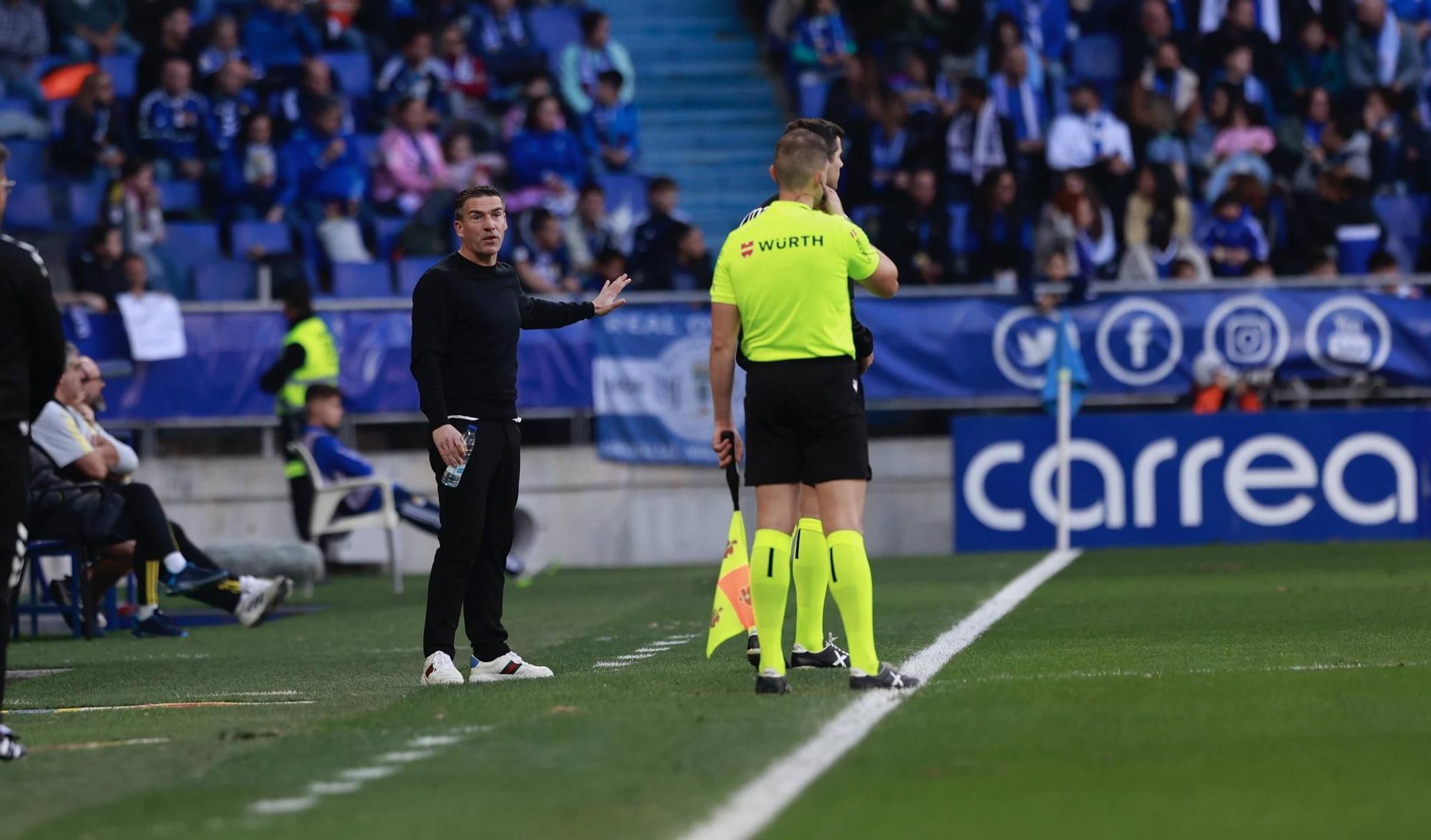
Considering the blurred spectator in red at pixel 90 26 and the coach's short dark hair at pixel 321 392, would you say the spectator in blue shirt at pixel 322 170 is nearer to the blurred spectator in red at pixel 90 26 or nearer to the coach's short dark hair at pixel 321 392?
the blurred spectator in red at pixel 90 26

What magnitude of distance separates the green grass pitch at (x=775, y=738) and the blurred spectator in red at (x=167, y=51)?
392 inches

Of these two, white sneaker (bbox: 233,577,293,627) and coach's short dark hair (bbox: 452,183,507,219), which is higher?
coach's short dark hair (bbox: 452,183,507,219)

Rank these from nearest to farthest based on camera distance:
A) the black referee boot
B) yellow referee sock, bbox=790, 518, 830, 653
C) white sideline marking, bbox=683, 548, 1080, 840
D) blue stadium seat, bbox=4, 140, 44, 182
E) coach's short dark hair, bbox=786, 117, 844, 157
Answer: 1. white sideline marking, bbox=683, 548, 1080, 840
2. the black referee boot
3. yellow referee sock, bbox=790, 518, 830, 653
4. coach's short dark hair, bbox=786, 117, 844, 157
5. blue stadium seat, bbox=4, 140, 44, 182

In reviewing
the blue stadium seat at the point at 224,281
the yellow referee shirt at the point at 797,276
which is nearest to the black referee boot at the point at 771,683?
the yellow referee shirt at the point at 797,276

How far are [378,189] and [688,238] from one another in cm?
303

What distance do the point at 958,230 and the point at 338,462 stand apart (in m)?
6.40

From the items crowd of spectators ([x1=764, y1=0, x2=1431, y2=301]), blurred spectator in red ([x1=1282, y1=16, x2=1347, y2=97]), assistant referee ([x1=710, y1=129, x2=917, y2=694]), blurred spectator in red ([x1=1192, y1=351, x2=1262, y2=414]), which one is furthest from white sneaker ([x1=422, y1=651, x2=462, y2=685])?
blurred spectator in red ([x1=1282, y1=16, x2=1347, y2=97])

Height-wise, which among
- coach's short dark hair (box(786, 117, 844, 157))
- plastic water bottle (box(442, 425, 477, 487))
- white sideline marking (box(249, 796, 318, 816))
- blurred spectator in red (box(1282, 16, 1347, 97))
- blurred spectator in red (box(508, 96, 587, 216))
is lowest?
white sideline marking (box(249, 796, 318, 816))

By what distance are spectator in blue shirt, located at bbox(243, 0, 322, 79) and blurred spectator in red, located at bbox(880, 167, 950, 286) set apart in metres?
5.96

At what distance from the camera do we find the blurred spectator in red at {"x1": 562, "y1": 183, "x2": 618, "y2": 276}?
20.1 meters

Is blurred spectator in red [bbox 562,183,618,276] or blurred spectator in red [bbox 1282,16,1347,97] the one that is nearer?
blurred spectator in red [bbox 562,183,618,276]

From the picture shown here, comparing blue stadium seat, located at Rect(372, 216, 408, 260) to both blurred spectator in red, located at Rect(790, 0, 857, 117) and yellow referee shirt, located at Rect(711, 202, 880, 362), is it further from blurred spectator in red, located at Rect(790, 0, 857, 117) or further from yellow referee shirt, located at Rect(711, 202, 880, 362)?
yellow referee shirt, located at Rect(711, 202, 880, 362)

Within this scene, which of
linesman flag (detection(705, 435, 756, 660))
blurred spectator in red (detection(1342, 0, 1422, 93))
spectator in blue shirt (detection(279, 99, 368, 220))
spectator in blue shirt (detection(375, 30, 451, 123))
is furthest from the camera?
blurred spectator in red (detection(1342, 0, 1422, 93))

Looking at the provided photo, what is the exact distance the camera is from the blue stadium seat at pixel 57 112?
2095cm
